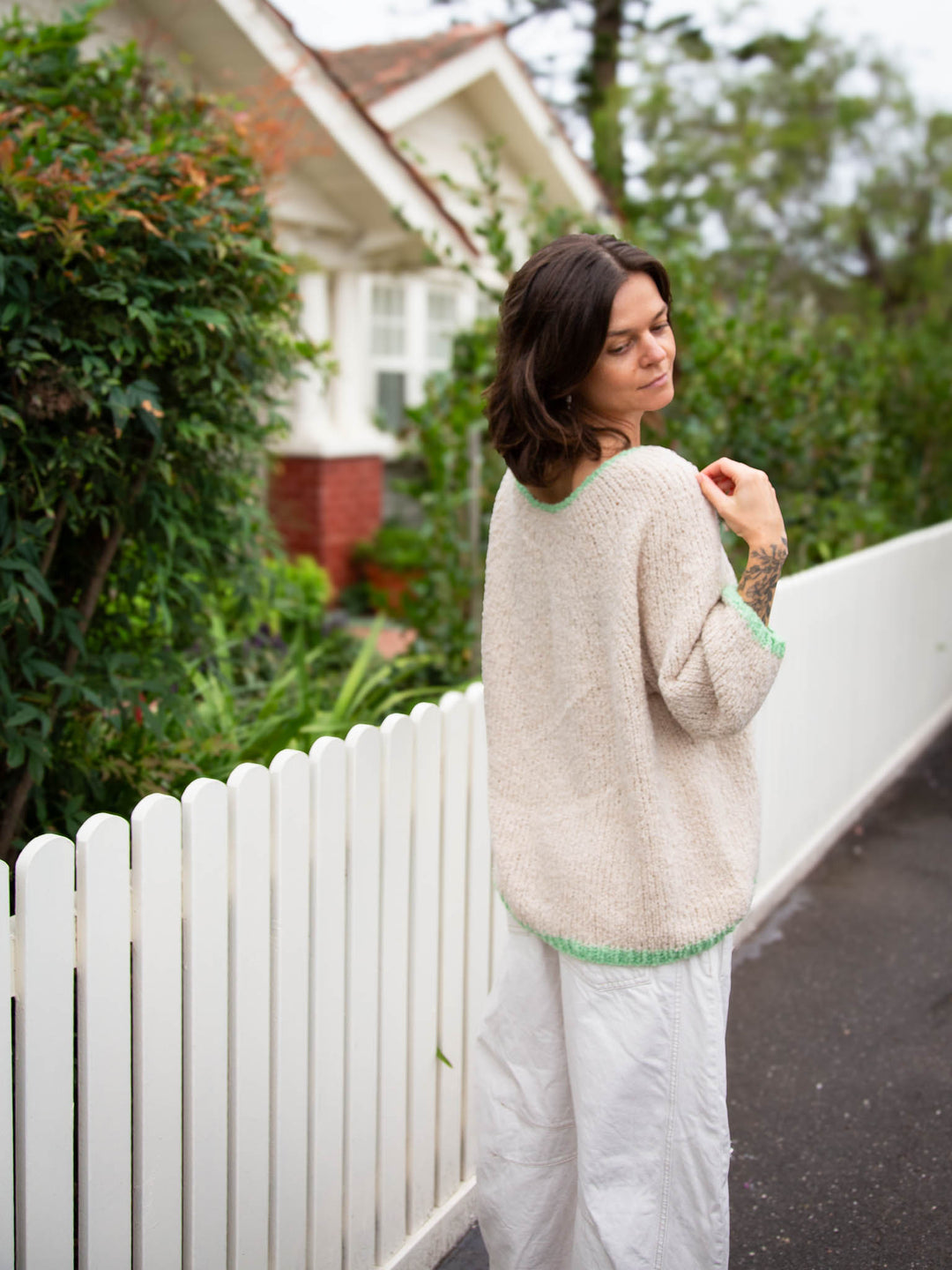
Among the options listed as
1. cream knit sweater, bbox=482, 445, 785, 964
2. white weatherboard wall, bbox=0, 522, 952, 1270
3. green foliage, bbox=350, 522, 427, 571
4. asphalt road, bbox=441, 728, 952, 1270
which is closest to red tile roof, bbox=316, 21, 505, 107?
green foliage, bbox=350, 522, 427, 571

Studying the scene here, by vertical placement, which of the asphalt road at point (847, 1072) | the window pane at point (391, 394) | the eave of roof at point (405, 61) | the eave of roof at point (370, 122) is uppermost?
the eave of roof at point (405, 61)

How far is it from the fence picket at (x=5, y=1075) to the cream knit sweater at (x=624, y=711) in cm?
76

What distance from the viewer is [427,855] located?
8.22 ft

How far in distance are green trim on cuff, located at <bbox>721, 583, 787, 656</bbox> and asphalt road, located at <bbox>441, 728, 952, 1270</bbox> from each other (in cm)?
165

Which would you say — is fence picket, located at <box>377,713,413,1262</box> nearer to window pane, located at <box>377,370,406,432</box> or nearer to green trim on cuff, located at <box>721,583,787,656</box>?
green trim on cuff, located at <box>721,583,787,656</box>

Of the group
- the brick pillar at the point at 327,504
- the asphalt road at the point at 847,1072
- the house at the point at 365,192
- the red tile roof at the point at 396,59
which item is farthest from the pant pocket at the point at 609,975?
the red tile roof at the point at 396,59

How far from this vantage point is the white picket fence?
1.69 meters

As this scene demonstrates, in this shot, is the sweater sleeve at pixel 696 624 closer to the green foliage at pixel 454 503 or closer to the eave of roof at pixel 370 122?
the green foliage at pixel 454 503

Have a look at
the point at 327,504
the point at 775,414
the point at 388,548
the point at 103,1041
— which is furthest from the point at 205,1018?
the point at 388,548

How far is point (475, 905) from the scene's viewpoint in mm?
2725

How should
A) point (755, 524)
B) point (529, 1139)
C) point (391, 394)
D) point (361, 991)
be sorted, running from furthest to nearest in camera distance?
point (391, 394) → point (361, 991) → point (529, 1139) → point (755, 524)

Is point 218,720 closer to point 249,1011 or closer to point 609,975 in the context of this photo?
point 249,1011

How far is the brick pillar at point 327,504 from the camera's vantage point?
9.31m

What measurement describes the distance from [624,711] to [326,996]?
0.87 m
